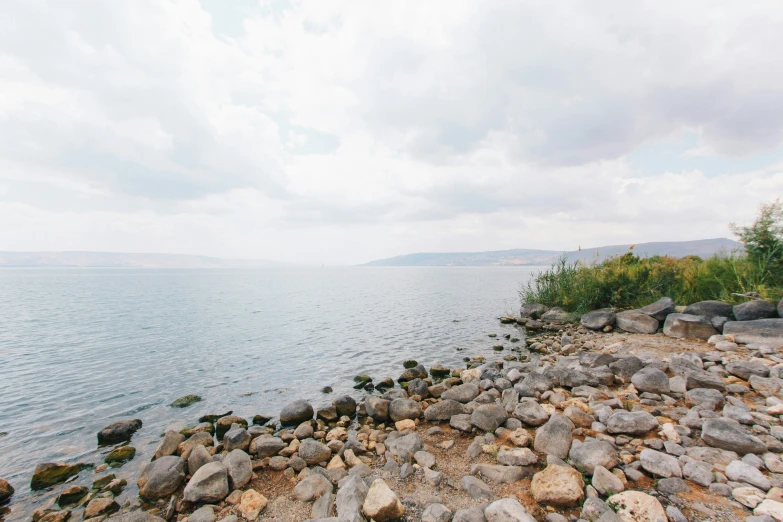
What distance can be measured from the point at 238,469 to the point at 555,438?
6.45 metres

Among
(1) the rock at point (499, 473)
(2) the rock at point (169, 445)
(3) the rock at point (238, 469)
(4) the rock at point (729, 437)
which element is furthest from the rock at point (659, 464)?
(2) the rock at point (169, 445)

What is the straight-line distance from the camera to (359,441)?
8.32m

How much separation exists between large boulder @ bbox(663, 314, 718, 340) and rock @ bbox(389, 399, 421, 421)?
1274 centimetres

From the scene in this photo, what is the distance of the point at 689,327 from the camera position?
14.3m

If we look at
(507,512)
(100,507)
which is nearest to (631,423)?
(507,512)

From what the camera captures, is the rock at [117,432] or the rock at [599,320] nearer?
the rock at [117,432]

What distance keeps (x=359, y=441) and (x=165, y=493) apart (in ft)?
13.5

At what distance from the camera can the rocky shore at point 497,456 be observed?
492cm

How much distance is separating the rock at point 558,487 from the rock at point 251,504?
4611 mm

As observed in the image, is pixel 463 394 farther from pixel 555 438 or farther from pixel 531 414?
pixel 555 438

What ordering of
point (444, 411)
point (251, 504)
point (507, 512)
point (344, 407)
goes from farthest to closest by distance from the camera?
1. point (344, 407)
2. point (444, 411)
3. point (251, 504)
4. point (507, 512)

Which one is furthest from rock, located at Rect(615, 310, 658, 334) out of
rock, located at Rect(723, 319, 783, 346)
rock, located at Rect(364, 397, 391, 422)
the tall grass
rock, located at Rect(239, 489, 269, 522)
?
rock, located at Rect(239, 489, 269, 522)

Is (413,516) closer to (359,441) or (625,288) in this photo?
(359,441)

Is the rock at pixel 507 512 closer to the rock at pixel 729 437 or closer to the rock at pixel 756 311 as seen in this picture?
the rock at pixel 729 437
